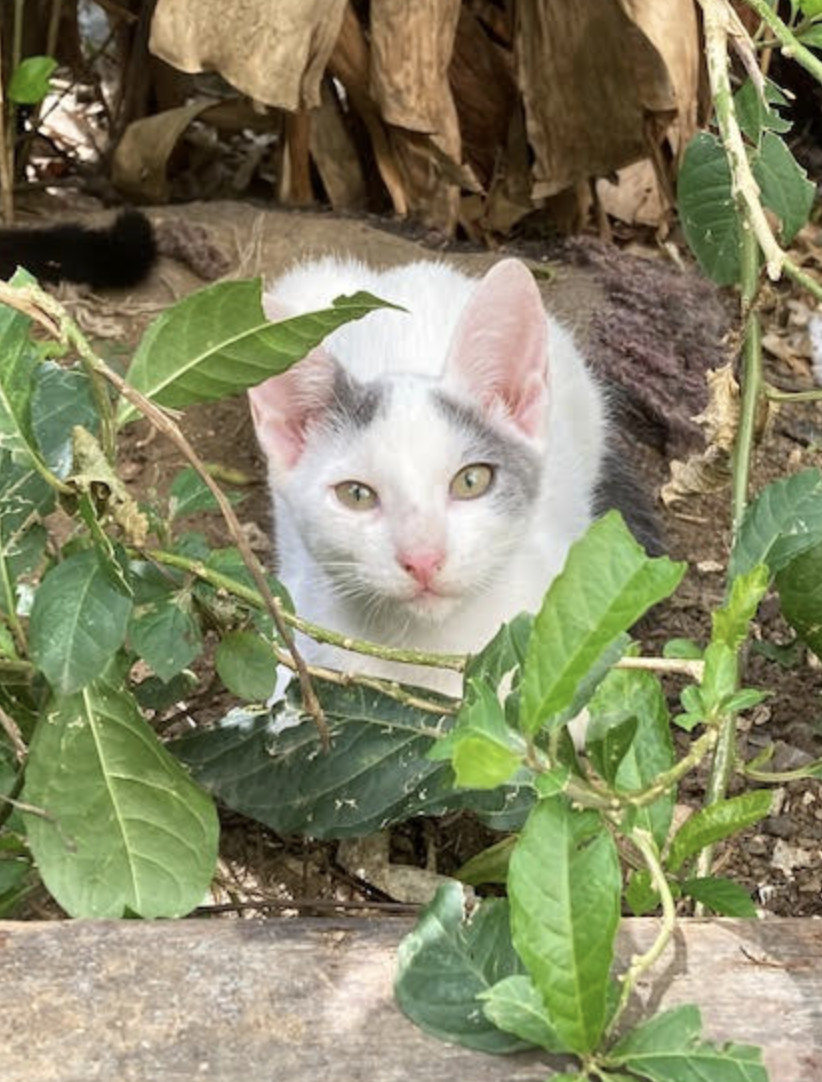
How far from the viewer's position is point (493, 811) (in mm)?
1349

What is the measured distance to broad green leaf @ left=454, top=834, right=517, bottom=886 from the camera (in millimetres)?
1450

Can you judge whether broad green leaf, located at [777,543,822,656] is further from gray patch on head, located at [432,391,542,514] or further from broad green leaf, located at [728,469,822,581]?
gray patch on head, located at [432,391,542,514]

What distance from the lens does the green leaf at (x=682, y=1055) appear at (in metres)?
0.96

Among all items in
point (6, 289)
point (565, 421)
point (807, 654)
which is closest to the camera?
point (6, 289)

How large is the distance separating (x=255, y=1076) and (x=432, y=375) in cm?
113

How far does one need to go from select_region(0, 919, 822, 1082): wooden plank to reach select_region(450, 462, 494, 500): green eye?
768 millimetres

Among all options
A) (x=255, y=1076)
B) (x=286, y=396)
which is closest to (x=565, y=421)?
(x=286, y=396)

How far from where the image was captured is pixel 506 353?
1872 mm

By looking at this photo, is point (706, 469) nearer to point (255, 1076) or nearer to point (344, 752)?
point (344, 752)

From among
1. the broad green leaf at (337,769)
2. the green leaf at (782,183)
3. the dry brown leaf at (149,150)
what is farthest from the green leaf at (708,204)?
the dry brown leaf at (149,150)

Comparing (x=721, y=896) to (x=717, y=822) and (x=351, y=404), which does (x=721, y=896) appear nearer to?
(x=717, y=822)

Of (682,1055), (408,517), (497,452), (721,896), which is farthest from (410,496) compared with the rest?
(682,1055)

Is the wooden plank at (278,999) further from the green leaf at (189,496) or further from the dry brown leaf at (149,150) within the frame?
the dry brown leaf at (149,150)

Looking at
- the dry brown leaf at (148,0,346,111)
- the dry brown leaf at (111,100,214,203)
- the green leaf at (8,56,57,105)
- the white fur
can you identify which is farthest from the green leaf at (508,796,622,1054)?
the dry brown leaf at (111,100,214,203)
